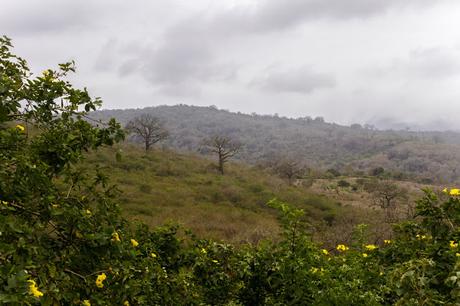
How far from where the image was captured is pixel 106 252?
2.60 m

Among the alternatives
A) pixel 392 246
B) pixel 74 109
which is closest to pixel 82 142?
pixel 74 109

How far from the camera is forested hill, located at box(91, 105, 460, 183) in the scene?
85.9m

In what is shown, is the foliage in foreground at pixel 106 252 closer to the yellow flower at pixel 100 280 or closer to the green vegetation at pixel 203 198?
the yellow flower at pixel 100 280

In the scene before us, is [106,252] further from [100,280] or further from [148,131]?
[148,131]

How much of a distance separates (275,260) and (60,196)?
228 centimetres

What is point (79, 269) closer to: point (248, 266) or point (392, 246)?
point (248, 266)

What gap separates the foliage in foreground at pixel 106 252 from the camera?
2.17 m

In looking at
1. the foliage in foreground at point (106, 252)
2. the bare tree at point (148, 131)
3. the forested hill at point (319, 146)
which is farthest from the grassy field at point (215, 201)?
the forested hill at point (319, 146)

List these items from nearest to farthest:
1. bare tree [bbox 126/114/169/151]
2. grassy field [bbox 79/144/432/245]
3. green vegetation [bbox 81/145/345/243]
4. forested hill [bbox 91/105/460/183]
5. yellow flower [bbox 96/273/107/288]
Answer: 1. yellow flower [bbox 96/273/107/288]
2. grassy field [bbox 79/144/432/245]
3. green vegetation [bbox 81/145/345/243]
4. bare tree [bbox 126/114/169/151]
5. forested hill [bbox 91/105/460/183]

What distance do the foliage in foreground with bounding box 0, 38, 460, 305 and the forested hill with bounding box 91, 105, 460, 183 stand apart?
2125 inches

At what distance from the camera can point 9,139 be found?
2.85 metres

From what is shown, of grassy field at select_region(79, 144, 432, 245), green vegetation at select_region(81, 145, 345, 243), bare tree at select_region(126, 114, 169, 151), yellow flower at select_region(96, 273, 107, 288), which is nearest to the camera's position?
yellow flower at select_region(96, 273, 107, 288)

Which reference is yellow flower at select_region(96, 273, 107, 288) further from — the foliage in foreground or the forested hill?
the forested hill

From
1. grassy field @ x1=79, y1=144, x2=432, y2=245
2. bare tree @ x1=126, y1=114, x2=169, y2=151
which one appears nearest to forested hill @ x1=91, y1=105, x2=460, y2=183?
bare tree @ x1=126, y1=114, x2=169, y2=151
